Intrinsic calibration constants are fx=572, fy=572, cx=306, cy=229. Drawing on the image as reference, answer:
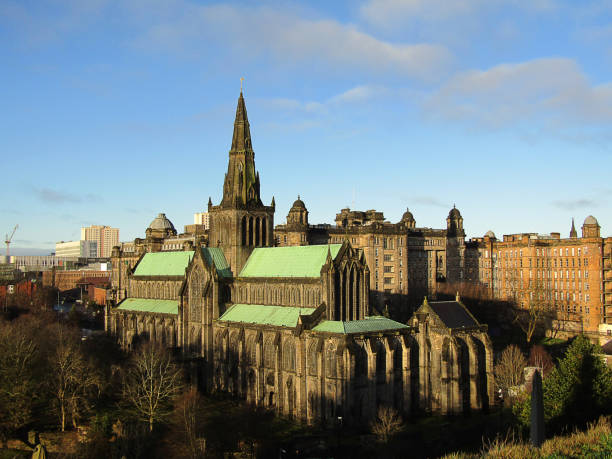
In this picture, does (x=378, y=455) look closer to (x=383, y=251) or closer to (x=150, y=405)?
(x=150, y=405)

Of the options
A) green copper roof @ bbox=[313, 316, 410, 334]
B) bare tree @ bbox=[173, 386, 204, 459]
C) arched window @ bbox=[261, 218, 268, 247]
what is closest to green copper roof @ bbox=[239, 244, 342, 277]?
arched window @ bbox=[261, 218, 268, 247]

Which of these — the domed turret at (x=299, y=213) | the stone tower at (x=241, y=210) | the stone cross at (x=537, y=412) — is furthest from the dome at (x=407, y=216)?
the stone cross at (x=537, y=412)

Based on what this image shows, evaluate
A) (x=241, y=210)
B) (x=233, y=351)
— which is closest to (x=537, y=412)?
(x=233, y=351)

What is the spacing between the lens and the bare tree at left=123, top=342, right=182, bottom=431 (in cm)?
6825

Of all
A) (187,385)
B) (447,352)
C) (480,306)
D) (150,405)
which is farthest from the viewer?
(480,306)

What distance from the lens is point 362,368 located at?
7075cm

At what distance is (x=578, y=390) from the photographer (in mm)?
46406

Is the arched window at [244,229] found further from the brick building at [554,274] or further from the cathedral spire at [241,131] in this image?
the brick building at [554,274]

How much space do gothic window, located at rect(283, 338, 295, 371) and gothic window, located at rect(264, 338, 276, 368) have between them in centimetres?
215

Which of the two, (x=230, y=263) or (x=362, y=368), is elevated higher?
(x=230, y=263)

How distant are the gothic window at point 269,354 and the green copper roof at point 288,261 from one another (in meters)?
10.6

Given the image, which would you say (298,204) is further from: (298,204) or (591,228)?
(591,228)

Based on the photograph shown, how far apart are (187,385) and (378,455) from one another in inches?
1489

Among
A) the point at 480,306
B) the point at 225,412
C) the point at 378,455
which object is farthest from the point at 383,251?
the point at 378,455
